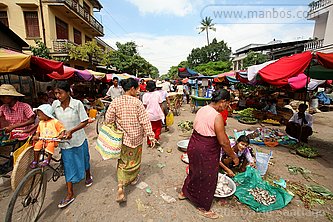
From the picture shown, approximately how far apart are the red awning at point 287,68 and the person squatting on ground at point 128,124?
11.4ft

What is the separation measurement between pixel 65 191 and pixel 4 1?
1796cm

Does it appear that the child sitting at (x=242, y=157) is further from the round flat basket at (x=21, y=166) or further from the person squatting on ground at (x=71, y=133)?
the round flat basket at (x=21, y=166)

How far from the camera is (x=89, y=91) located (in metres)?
14.4

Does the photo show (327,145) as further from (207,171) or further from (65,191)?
(65,191)

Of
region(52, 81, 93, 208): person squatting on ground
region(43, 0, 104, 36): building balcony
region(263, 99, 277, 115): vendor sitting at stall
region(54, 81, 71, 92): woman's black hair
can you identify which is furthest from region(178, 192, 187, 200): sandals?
region(43, 0, 104, 36): building balcony

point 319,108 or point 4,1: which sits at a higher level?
point 4,1

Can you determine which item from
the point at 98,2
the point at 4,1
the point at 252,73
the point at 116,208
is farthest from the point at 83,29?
the point at 116,208

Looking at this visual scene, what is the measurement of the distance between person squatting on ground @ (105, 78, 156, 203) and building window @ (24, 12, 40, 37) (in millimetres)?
15940

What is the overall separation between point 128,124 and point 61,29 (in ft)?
56.6

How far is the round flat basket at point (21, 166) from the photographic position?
6.96ft

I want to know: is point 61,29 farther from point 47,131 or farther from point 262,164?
point 262,164

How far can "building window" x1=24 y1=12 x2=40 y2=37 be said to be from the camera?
1345 centimetres

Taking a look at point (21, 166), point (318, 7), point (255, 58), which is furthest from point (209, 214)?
point (255, 58)

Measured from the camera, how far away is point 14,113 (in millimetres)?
3033
